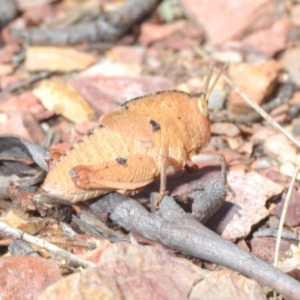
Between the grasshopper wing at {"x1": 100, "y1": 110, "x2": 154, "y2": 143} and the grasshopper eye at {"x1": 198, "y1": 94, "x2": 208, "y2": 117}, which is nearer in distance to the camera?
the grasshopper wing at {"x1": 100, "y1": 110, "x2": 154, "y2": 143}

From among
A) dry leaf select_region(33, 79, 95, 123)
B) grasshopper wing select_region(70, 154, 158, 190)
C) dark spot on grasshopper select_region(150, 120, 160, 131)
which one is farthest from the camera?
dry leaf select_region(33, 79, 95, 123)

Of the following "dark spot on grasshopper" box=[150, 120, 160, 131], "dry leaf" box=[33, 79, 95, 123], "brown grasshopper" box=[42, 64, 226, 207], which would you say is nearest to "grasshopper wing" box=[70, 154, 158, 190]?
"brown grasshopper" box=[42, 64, 226, 207]

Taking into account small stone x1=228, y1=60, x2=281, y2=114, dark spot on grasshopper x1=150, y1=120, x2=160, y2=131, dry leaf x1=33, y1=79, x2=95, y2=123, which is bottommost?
dry leaf x1=33, y1=79, x2=95, y2=123

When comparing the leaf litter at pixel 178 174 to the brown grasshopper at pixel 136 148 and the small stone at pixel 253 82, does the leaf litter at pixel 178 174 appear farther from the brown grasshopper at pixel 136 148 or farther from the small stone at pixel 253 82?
the brown grasshopper at pixel 136 148

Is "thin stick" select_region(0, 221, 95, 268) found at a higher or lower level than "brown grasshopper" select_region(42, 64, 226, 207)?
lower

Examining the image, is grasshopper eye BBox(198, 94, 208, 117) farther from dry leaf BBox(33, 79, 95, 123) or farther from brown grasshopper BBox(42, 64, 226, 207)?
dry leaf BBox(33, 79, 95, 123)

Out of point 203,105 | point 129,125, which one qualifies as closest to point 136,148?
point 129,125

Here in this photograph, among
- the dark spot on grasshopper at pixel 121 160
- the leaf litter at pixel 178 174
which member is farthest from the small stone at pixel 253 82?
the dark spot on grasshopper at pixel 121 160
